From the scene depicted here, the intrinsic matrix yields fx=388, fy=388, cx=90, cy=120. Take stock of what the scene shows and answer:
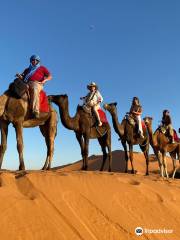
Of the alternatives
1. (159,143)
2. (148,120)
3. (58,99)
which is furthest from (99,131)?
(159,143)

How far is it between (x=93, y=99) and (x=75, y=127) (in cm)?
134

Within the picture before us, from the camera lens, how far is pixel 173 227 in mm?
7066

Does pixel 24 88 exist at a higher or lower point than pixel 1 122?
higher

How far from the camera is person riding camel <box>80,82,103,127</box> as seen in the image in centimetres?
1480


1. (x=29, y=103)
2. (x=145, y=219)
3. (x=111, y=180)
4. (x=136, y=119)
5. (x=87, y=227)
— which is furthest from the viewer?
(x=136, y=119)

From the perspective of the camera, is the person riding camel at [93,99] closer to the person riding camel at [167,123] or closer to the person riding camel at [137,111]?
the person riding camel at [137,111]

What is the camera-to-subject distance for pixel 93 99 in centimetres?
1485

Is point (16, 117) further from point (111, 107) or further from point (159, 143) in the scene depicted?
point (159, 143)

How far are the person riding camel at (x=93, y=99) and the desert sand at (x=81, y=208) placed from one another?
20.2ft

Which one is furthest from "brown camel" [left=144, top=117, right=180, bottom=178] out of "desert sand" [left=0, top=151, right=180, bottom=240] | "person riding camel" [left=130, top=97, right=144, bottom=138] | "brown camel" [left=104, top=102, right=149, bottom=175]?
"desert sand" [left=0, top=151, right=180, bottom=240]

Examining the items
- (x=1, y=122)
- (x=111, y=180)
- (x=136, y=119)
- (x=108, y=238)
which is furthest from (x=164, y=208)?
(x=136, y=119)

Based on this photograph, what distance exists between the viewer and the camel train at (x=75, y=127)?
1083 centimetres

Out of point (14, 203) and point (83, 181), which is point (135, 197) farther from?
point (14, 203)

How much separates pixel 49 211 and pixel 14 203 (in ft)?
1.93
